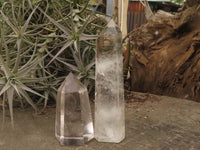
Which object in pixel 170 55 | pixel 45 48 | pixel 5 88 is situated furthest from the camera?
pixel 170 55

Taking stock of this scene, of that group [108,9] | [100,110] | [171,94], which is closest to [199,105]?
[171,94]

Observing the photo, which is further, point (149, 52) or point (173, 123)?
point (149, 52)

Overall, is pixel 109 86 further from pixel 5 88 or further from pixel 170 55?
pixel 170 55

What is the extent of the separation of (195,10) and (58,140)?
862 millimetres

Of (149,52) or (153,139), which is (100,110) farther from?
(149,52)

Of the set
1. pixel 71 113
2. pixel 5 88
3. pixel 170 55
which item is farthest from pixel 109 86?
pixel 170 55

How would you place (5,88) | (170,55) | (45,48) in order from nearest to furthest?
(5,88), (45,48), (170,55)

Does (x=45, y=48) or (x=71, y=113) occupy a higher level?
(x=45, y=48)

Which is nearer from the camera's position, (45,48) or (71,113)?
(71,113)

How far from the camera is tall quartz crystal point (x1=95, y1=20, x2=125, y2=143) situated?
2.30 ft

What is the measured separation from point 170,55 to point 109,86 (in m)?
0.58

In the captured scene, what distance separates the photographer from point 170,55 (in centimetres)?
117

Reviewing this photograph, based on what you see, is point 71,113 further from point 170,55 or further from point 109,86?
point 170,55

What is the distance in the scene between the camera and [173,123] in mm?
844
